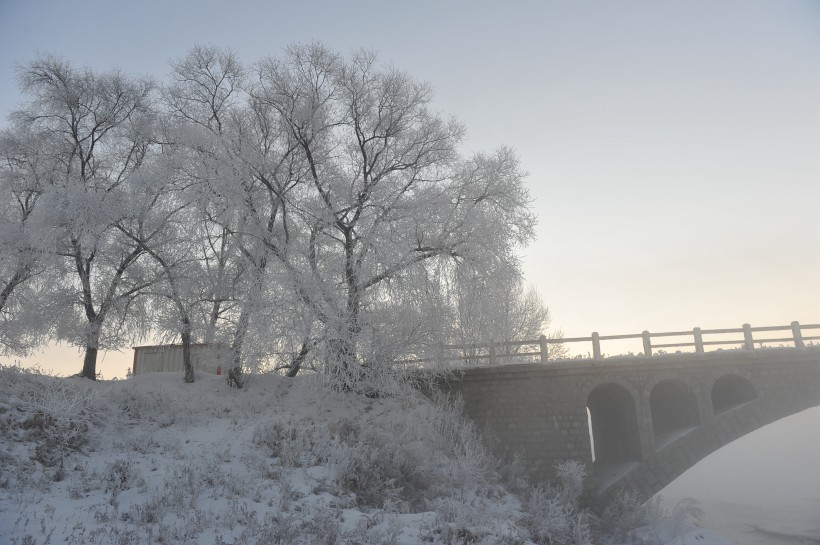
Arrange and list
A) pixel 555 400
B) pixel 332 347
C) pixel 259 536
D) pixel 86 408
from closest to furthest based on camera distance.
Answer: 1. pixel 259 536
2. pixel 86 408
3. pixel 332 347
4. pixel 555 400

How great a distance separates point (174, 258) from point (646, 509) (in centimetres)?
1809

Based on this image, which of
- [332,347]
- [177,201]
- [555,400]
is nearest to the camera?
[332,347]

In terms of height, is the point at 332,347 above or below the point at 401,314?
below

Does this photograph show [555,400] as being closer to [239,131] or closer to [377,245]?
[377,245]

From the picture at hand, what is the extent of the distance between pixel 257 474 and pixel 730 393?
62.6ft

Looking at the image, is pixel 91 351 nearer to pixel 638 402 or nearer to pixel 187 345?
pixel 187 345

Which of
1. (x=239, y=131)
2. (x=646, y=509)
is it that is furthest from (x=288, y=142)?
(x=646, y=509)

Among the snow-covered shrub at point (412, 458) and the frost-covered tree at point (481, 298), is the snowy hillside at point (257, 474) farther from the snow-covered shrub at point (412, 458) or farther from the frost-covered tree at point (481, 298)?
the frost-covered tree at point (481, 298)

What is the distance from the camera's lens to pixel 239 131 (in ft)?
63.8

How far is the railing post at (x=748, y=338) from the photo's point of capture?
19.4 m

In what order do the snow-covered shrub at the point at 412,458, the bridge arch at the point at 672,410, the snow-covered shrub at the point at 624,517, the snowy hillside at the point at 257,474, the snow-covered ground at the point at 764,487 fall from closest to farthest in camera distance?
1. the snowy hillside at the point at 257,474
2. the snow-covered shrub at the point at 412,458
3. the snow-covered shrub at the point at 624,517
4. the bridge arch at the point at 672,410
5. the snow-covered ground at the point at 764,487

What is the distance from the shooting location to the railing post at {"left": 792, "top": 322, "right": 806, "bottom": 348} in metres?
19.4

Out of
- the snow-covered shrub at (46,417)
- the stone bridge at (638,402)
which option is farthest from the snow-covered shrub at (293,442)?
the stone bridge at (638,402)

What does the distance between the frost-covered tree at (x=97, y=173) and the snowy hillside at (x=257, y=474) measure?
292cm
